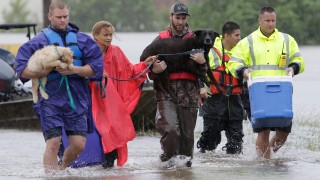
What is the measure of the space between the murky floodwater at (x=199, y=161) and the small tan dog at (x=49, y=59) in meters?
1.09

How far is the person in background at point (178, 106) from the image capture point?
11969 mm

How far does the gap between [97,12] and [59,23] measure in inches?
2417

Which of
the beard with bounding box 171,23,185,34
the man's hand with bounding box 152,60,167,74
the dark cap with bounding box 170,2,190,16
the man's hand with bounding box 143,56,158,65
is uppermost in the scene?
the dark cap with bounding box 170,2,190,16

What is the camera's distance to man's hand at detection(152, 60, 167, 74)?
38.7 feet

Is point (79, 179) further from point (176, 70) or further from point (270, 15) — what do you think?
point (270, 15)

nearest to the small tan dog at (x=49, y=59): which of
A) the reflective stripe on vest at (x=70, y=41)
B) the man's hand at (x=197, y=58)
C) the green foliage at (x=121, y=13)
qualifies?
the reflective stripe on vest at (x=70, y=41)

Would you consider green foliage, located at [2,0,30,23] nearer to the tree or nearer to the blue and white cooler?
the tree

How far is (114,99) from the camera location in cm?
1211

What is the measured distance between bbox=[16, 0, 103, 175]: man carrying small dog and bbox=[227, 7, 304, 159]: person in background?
2.17 meters

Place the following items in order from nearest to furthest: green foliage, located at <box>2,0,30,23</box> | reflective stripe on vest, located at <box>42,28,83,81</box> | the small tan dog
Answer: the small tan dog < reflective stripe on vest, located at <box>42,28,83,81</box> < green foliage, located at <box>2,0,30,23</box>

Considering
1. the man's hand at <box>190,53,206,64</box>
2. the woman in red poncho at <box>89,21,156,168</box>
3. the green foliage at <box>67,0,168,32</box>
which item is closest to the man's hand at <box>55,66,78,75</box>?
the woman in red poncho at <box>89,21,156,168</box>

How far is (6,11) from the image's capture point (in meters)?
85.4

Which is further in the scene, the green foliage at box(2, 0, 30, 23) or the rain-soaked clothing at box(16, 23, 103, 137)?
the green foliage at box(2, 0, 30, 23)

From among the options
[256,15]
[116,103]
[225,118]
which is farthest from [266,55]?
[256,15]
